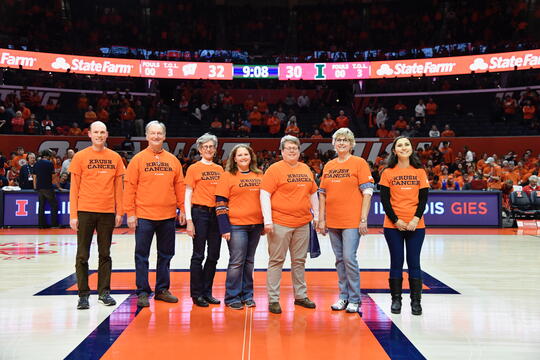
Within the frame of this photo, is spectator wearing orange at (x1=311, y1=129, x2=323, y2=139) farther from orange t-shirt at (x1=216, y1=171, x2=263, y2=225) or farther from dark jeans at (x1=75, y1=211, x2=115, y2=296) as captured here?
dark jeans at (x1=75, y1=211, x2=115, y2=296)

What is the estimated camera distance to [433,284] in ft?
22.2

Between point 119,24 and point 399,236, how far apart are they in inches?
1021

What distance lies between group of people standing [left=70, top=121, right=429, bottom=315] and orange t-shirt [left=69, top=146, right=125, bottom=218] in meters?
0.01

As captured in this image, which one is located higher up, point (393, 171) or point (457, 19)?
point (457, 19)

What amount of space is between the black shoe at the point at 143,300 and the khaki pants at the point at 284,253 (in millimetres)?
1265

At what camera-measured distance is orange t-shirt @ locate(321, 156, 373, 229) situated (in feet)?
17.8

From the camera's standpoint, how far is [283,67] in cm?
2491

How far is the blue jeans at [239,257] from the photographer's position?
5523 mm

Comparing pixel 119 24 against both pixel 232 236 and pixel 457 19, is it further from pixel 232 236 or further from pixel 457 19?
pixel 232 236

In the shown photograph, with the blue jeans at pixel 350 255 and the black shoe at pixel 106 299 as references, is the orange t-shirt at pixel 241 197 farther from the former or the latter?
the black shoe at pixel 106 299

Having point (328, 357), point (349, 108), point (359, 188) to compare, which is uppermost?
point (349, 108)

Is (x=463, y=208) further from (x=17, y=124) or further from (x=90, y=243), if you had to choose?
(x=17, y=124)

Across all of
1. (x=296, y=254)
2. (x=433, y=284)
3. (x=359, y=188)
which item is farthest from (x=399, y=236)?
(x=433, y=284)

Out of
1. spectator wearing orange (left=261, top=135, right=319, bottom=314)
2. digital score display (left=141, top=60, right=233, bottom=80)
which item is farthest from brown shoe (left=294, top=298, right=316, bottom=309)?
digital score display (left=141, top=60, right=233, bottom=80)
